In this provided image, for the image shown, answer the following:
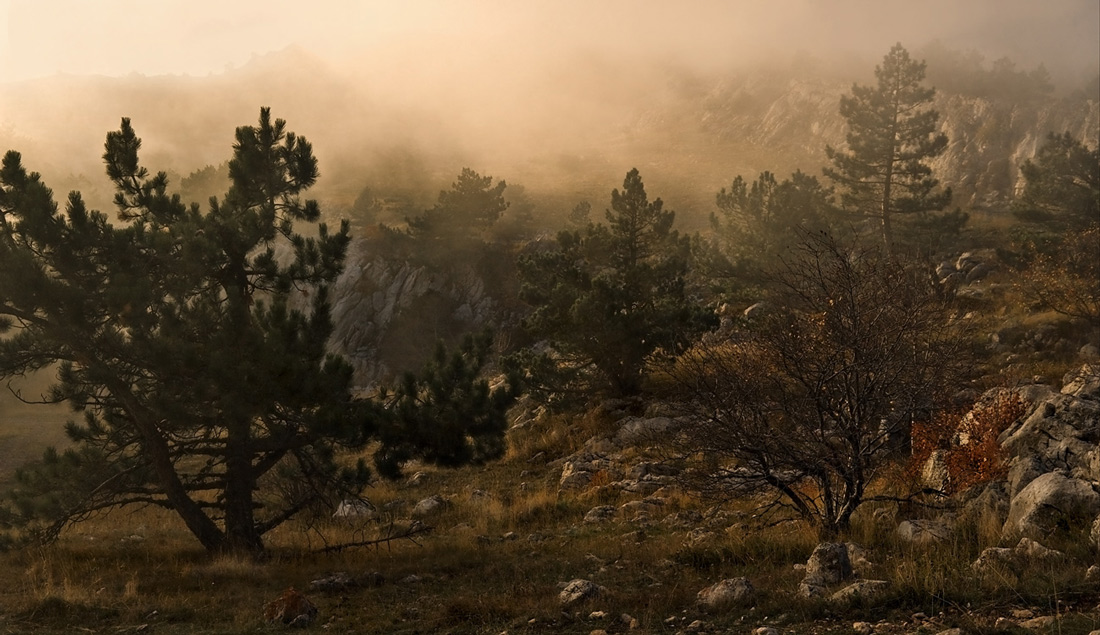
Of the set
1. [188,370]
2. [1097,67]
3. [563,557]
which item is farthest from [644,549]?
[1097,67]

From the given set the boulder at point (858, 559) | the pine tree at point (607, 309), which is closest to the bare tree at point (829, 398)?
the boulder at point (858, 559)

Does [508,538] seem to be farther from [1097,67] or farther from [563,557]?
[1097,67]

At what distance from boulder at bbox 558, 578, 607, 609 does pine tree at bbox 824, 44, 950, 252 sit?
90.2 feet

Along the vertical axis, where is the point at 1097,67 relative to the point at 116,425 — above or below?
above

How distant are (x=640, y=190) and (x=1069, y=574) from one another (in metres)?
19.2

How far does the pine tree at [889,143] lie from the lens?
30312 mm

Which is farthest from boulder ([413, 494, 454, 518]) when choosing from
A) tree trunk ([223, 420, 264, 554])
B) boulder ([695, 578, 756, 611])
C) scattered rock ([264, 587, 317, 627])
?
boulder ([695, 578, 756, 611])

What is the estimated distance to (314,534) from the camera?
12.5 meters

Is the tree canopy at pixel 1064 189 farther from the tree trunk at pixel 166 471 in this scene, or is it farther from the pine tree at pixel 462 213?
the tree trunk at pixel 166 471

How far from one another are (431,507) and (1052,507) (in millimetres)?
10631

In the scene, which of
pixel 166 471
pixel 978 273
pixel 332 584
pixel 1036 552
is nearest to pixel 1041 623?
pixel 1036 552

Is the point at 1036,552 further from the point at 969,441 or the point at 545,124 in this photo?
the point at 545,124

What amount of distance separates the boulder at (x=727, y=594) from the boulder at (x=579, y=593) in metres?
1.01

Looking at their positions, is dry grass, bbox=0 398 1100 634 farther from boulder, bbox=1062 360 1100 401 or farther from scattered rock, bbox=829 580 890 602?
boulder, bbox=1062 360 1100 401
